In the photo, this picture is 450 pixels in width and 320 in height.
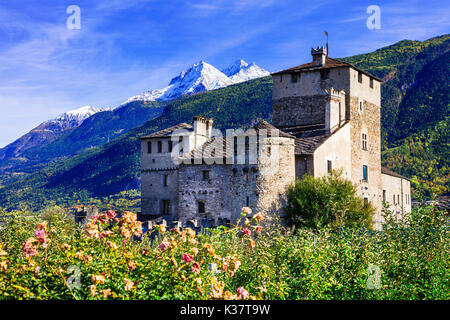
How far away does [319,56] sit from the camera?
43375 mm

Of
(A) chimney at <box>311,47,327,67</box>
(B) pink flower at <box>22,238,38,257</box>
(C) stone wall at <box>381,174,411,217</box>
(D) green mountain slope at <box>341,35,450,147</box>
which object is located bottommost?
(B) pink flower at <box>22,238,38,257</box>

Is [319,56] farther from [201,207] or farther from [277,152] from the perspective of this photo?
[201,207]

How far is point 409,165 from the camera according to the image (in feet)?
367

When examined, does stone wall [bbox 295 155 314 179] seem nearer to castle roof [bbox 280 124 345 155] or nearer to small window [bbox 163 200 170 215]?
castle roof [bbox 280 124 345 155]

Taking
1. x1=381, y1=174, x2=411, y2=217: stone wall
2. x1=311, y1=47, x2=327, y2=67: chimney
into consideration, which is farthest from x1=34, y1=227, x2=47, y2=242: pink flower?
x1=381, y1=174, x2=411, y2=217: stone wall

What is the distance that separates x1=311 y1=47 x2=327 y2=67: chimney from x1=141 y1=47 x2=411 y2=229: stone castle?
0.09 meters

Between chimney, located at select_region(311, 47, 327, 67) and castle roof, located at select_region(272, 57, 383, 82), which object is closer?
castle roof, located at select_region(272, 57, 383, 82)

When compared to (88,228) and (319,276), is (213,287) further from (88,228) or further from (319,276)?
(319,276)

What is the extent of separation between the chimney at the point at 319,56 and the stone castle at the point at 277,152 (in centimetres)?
9

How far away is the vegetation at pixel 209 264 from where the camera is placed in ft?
29.2

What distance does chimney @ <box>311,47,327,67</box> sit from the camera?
141 feet

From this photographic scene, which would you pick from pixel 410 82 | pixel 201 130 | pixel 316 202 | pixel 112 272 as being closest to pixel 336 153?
pixel 316 202

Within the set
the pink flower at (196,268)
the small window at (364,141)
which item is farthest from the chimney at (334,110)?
the pink flower at (196,268)
